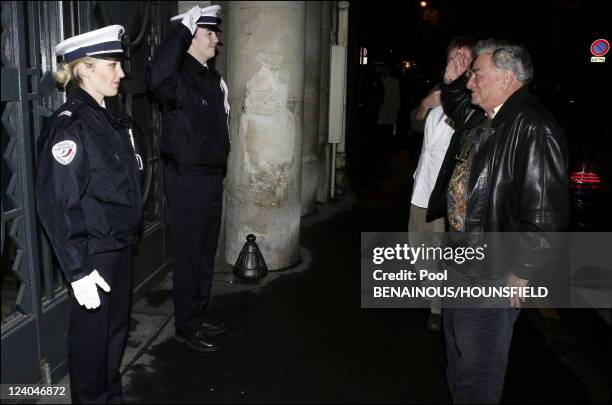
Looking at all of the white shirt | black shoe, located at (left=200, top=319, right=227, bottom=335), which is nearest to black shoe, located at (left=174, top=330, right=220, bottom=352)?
black shoe, located at (left=200, top=319, right=227, bottom=335)

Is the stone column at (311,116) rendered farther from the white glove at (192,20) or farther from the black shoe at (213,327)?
the white glove at (192,20)

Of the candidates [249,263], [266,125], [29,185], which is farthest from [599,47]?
[29,185]

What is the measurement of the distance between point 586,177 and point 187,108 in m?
4.82

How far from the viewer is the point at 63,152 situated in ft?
9.21

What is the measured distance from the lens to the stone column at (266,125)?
18.2 ft

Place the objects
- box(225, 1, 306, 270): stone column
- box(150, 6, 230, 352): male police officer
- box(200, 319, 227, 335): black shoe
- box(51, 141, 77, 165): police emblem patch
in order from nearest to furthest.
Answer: box(51, 141, 77, 165): police emblem patch → box(150, 6, 230, 352): male police officer → box(200, 319, 227, 335): black shoe → box(225, 1, 306, 270): stone column

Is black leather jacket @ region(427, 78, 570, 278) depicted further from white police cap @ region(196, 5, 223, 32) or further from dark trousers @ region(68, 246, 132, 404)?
white police cap @ region(196, 5, 223, 32)

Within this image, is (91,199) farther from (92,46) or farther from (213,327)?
(213,327)

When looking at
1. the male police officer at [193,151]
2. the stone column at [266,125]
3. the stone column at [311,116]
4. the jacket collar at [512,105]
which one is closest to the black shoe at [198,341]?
the male police officer at [193,151]

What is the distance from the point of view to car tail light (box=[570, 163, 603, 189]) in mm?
6569

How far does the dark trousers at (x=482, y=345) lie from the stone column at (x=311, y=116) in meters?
5.41

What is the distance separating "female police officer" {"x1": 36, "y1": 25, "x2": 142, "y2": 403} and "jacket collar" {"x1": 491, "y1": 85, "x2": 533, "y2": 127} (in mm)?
1986

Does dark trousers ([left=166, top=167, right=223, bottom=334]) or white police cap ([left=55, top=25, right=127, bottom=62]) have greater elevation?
white police cap ([left=55, top=25, right=127, bottom=62])

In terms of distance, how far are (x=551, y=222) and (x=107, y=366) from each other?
8.35 ft
